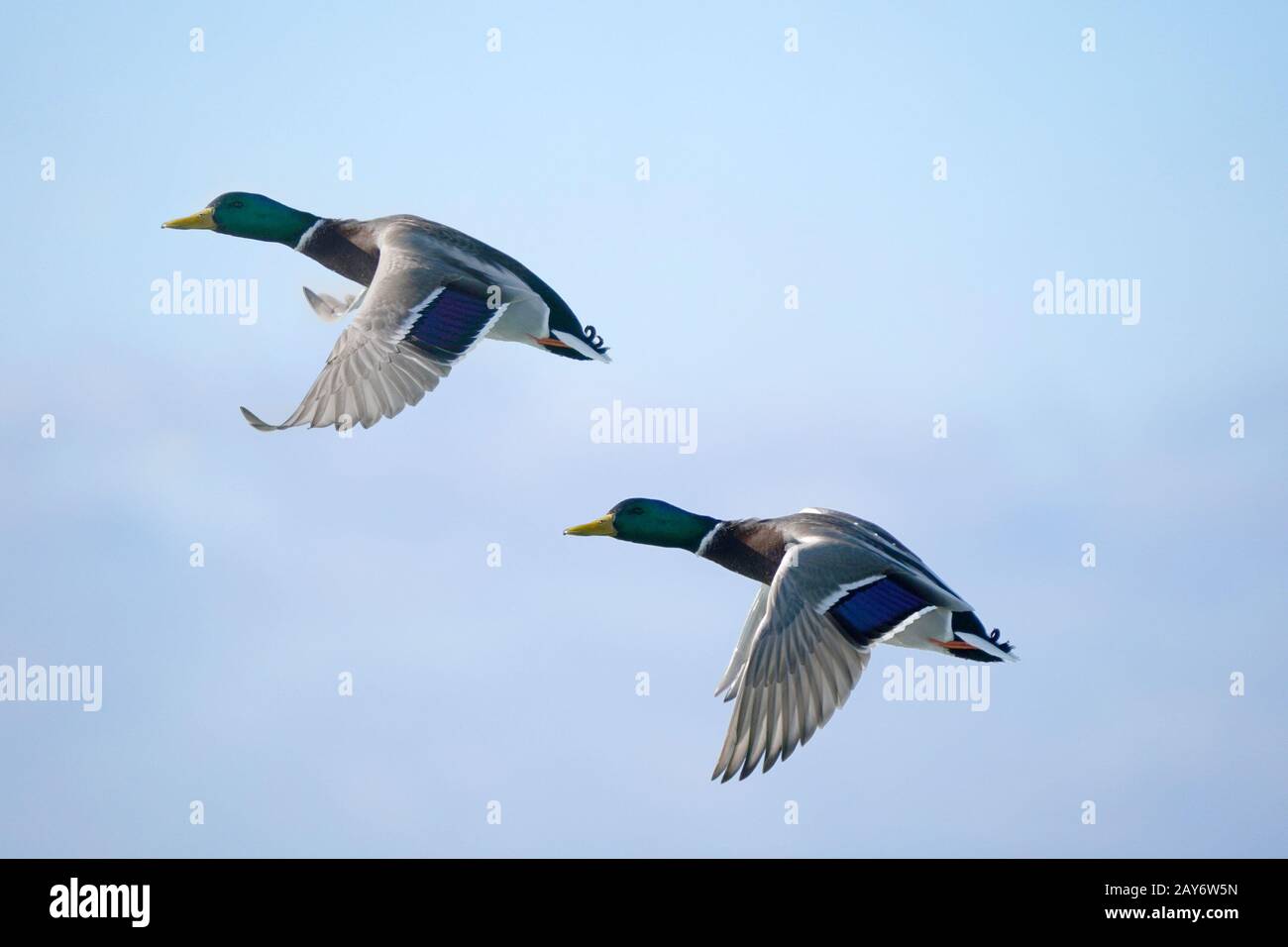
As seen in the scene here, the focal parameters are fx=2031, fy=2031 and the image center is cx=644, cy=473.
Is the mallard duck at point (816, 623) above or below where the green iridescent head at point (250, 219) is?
below

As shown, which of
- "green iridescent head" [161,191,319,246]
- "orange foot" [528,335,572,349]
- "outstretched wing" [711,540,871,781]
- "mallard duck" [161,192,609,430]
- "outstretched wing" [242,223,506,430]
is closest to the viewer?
"outstretched wing" [711,540,871,781]

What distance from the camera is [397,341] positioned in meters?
12.4

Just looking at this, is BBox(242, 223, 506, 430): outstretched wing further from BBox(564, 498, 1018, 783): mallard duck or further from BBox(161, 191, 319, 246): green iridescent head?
BBox(564, 498, 1018, 783): mallard duck

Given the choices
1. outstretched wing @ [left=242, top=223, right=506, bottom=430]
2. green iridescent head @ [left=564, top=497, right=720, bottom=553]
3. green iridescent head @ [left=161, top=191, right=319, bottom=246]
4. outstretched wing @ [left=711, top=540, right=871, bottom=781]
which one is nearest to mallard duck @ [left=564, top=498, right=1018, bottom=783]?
outstretched wing @ [left=711, top=540, right=871, bottom=781]

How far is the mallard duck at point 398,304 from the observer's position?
1208 cm

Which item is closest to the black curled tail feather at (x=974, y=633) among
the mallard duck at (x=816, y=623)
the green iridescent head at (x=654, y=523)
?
the mallard duck at (x=816, y=623)

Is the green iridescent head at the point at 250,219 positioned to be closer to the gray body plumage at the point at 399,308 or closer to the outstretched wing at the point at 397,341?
the gray body plumage at the point at 399,308

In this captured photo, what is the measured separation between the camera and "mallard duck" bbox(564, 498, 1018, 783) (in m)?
11.0

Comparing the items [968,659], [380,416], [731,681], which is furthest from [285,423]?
[968,659]

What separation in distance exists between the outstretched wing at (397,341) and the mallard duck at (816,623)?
2.22 m

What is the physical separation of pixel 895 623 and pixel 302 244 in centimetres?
560

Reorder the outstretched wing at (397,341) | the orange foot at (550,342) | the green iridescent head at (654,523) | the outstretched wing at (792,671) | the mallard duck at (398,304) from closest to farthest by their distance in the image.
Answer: the outstretched wing at (792,671)
the outstretched wing at (397,341)
the mallard duck at (398,304)
the green iridescent head at (654,523)
the orange foot at (550,342)

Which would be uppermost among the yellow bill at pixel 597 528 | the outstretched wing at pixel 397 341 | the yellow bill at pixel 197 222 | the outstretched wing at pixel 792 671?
the yellow bill at pixel 197 222

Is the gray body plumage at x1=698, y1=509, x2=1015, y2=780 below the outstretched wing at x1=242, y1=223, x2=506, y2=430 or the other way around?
below
